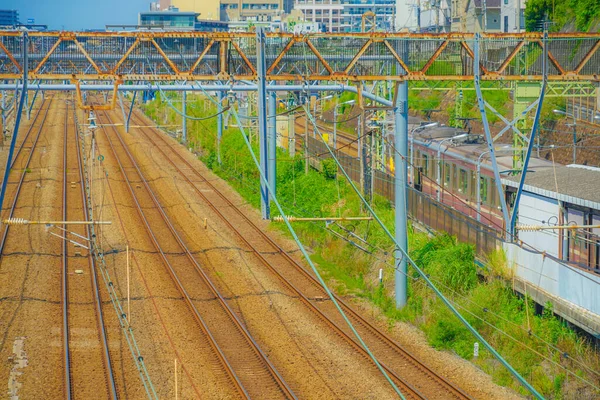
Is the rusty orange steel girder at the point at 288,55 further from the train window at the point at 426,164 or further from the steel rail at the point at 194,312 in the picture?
the train window at the point at 426,164

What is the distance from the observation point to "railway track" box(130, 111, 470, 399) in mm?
11609

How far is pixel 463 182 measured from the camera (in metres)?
19.6

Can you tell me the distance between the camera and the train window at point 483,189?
17953 millimetres

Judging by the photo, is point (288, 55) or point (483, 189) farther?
point (483, 189)

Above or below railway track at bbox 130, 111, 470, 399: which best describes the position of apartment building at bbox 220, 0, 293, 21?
above

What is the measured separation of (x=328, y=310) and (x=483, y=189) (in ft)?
16.0

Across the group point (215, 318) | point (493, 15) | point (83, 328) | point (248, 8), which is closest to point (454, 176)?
point (215, 318)

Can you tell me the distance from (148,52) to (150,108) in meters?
A: 50.1

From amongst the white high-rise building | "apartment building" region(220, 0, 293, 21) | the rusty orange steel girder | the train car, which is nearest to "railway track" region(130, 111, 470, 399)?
the train car

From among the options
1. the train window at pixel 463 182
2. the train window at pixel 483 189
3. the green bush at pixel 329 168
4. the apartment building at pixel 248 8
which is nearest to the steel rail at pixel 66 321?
the green bush at pixel 329 168

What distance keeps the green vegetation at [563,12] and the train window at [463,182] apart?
16345mm

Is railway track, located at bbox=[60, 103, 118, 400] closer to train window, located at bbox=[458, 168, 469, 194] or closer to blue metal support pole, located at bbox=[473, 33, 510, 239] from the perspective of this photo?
blue metal support pole, located at bbox=[473, 33, 510, 239]

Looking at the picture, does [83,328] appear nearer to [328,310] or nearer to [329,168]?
[328,310]

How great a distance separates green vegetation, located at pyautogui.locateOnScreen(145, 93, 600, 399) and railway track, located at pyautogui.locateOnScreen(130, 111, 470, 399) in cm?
55
